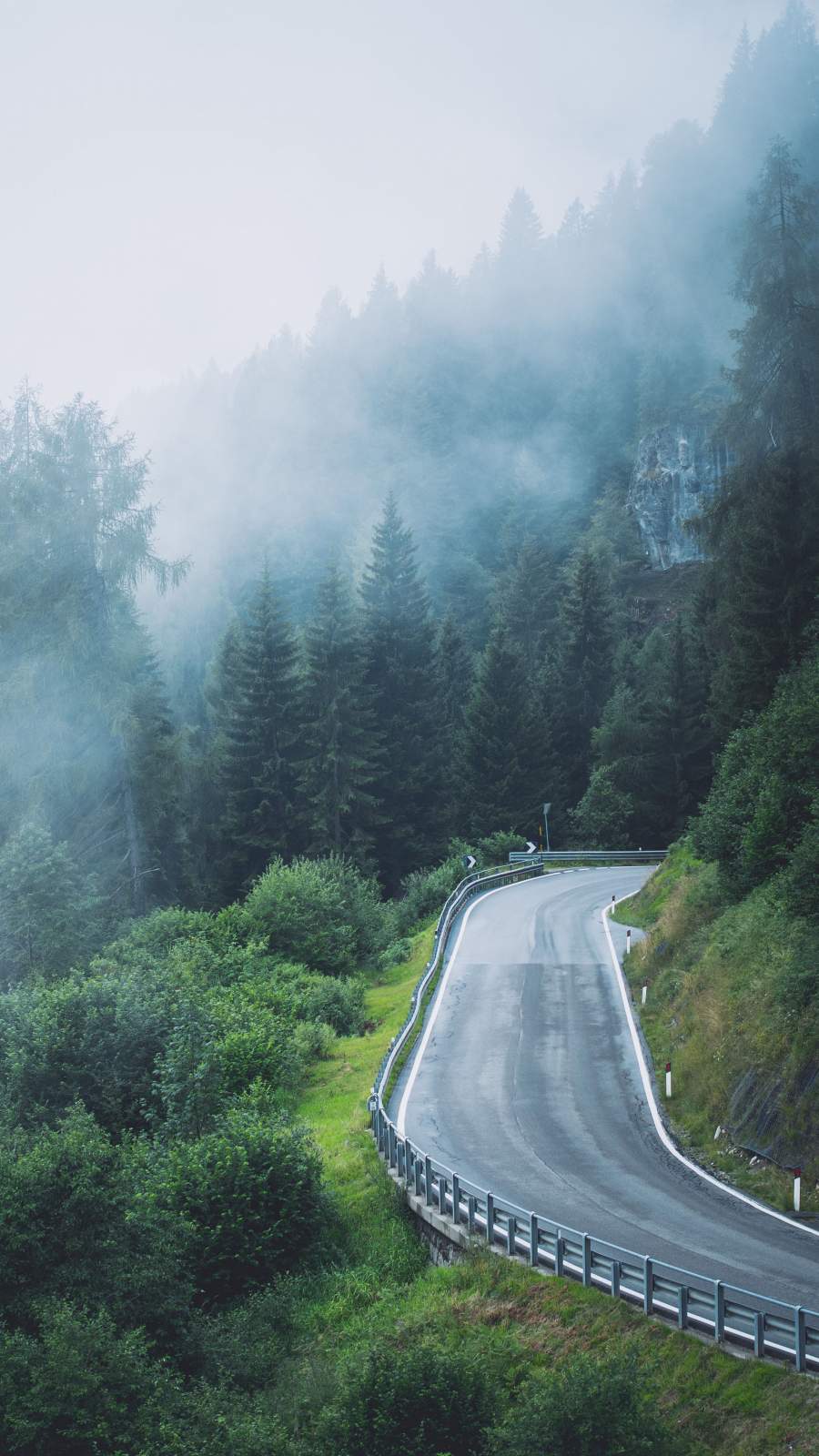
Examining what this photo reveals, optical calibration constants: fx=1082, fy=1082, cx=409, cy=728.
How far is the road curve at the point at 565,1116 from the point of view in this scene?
15.5m

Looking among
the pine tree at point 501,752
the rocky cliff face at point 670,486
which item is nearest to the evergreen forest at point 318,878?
the pine tree at point 501,752

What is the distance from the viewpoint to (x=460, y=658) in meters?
77.8

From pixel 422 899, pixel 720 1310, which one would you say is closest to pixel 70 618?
pixel 422 899

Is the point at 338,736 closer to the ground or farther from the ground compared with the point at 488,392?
closer to the ground

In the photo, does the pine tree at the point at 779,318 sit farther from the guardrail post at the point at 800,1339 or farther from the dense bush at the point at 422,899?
the guardrail post at the point at 800,1339

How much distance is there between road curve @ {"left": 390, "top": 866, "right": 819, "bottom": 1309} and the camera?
50.8 feet

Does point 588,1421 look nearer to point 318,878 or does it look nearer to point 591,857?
point 318,878

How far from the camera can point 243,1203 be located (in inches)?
737

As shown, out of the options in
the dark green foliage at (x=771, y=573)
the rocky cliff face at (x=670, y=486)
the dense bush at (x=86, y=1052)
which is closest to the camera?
the dense bush at (x=86, y=1052)

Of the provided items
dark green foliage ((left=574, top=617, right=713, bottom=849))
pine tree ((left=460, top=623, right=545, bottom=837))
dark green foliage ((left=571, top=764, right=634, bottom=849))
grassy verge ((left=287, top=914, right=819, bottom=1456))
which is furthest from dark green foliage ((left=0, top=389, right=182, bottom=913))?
dark green foliage ((left=574, top=617, right=713, bottom=849))

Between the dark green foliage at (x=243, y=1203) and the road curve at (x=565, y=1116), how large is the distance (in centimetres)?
244

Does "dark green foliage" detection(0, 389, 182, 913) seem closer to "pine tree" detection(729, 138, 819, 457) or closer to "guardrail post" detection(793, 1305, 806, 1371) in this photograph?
"pine tree" detection(729, 138, 819, 457)

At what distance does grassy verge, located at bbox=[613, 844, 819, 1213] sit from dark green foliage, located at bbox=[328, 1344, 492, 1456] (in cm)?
651

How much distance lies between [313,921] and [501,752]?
82.6 ft
